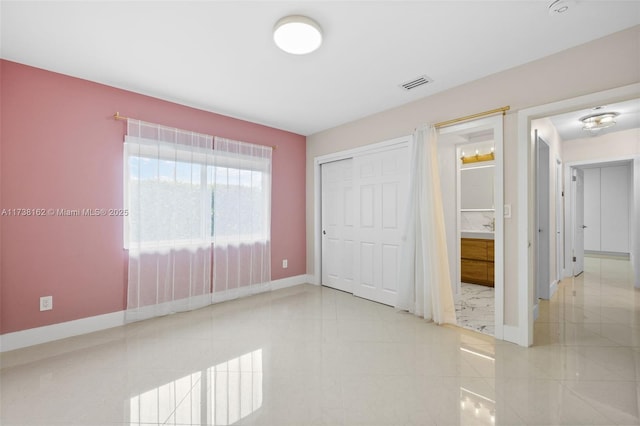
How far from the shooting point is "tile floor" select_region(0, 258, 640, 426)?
1.71 m

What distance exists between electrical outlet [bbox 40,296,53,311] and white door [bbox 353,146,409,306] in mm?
3575

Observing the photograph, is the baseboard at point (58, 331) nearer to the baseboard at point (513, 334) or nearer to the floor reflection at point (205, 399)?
the floor reflection at point (205, 399)

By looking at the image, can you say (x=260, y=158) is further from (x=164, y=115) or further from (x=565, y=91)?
(x=565, y=91)

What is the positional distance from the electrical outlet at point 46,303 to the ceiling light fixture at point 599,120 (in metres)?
6.77

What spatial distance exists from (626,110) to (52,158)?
671 centimetres

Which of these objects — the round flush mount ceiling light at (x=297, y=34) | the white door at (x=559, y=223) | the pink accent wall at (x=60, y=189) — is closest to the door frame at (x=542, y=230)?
the white door at (x=559, y=223)

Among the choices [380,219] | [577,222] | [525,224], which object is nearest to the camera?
[525,224]

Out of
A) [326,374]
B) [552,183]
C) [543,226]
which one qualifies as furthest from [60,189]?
[552,183]

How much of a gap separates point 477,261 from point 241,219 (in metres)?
4.03

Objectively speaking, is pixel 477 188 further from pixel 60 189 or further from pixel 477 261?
pixel 60 189

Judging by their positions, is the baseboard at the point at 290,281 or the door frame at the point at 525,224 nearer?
the door frame at the point at 525,224

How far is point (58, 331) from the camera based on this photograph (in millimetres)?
2750

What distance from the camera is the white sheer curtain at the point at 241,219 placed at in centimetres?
388

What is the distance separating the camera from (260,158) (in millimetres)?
4312
